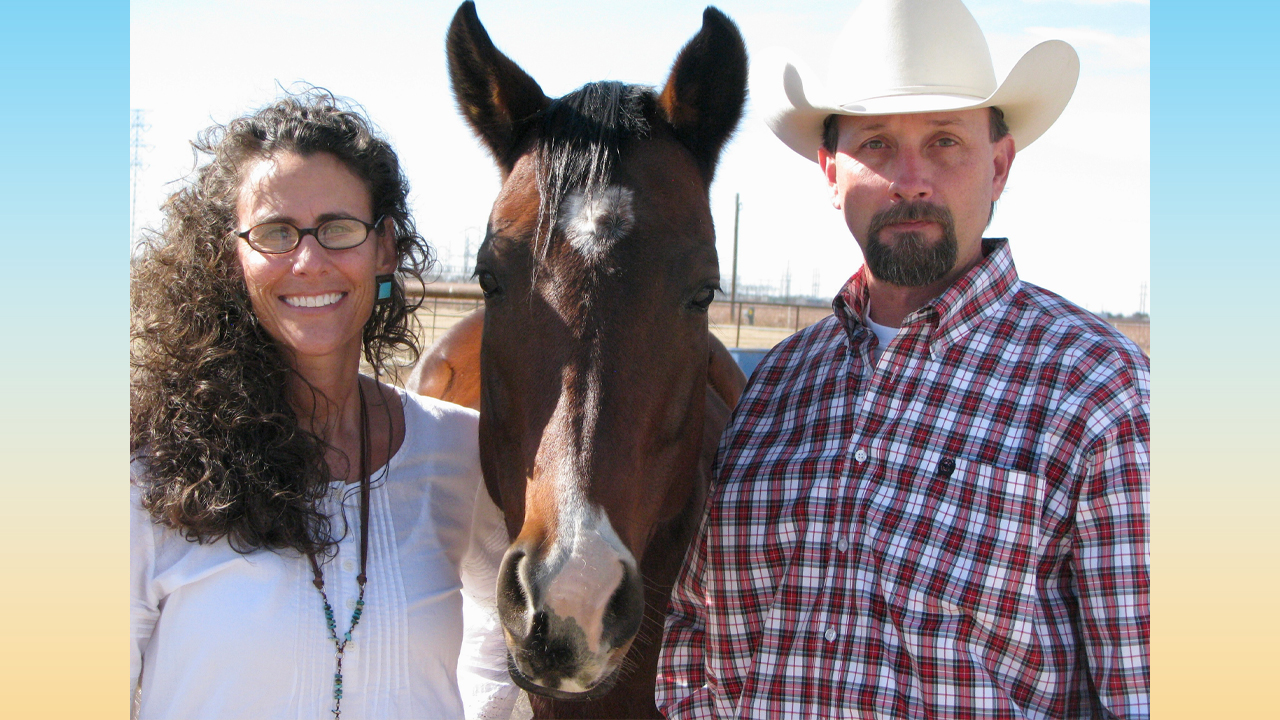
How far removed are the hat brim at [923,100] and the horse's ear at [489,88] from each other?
70 cm

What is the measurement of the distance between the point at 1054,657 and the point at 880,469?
523 millimetres

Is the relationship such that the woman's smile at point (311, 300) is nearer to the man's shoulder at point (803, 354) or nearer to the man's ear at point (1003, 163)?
the man's shoulder at point (803, 354)

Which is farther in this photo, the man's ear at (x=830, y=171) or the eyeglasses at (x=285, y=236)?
the man's ear at (x=830, y=171)

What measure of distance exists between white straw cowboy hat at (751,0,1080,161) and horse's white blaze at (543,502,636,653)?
50.7 inches

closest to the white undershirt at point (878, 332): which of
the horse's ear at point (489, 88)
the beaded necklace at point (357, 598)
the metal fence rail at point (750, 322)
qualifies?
the horse's ear at point (489, 88)

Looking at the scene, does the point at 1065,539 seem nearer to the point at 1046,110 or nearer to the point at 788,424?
the point at 788,424

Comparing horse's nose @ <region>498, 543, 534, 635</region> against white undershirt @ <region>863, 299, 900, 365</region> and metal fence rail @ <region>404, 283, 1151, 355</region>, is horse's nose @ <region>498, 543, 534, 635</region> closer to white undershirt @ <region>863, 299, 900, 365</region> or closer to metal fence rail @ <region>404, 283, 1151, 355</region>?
white undershirt @ <region>863, 299, 900, 365</region>

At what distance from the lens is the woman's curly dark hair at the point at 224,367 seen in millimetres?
1944

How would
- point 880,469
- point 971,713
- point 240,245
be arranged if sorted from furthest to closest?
point 240,245 < point 880,469 < point 971,713

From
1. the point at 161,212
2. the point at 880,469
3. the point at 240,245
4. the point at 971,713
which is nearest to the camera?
the point at 971,713

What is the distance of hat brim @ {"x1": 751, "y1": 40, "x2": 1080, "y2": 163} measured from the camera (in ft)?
7.23

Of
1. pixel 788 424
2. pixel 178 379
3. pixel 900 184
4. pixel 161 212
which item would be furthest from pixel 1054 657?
pixel 161 212

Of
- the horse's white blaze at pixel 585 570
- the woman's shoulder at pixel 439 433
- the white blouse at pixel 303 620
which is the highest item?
the woman's shoulder at pixel 439 433

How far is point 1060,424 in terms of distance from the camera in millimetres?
1817
